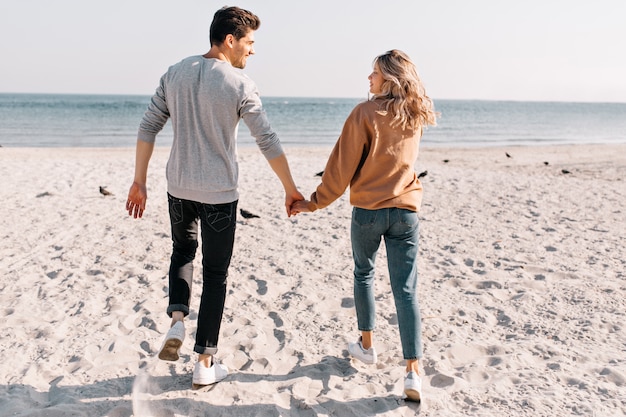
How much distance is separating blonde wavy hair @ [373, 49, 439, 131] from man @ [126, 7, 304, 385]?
0.64 meters

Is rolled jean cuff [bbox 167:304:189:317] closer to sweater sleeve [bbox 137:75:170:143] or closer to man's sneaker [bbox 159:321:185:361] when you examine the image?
man's sneaker [bbox 159:321:185:361]

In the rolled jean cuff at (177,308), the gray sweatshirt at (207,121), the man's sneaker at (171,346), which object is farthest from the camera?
the rolled jean cuff at (177,308)

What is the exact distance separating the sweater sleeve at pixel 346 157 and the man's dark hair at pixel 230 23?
2.31ft

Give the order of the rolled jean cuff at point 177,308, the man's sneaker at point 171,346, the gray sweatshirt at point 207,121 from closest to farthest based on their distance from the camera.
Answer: the gray sweatshirt at point 207,121 < the man's sneaker at point 171,346 < the rolled jean cuff at point 177,308

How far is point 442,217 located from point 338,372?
4340mm

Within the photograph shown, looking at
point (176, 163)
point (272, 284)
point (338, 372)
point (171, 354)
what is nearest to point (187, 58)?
point (176, 163)

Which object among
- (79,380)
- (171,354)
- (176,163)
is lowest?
(79,380)

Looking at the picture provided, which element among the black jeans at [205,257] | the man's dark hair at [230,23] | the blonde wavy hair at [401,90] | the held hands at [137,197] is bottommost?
the black jeans at [205,257]

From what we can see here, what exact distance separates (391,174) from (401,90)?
44 cm

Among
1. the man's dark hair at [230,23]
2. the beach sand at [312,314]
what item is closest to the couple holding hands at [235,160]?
the man's dark hair at [230,23]

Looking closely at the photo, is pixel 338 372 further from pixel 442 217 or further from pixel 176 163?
pixel 442 217

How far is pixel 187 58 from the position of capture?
9.75ft

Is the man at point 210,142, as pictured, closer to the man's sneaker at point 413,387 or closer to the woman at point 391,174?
the woman at point 391,174

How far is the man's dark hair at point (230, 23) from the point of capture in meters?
2.89
